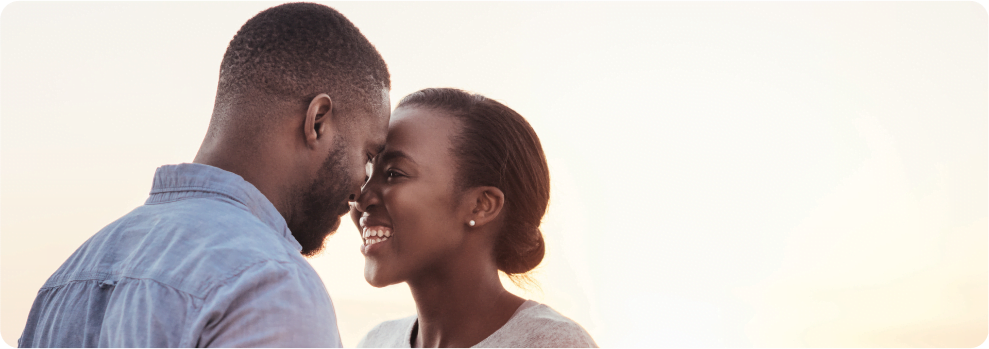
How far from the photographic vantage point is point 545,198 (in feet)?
8.02

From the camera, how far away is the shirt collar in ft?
4.35

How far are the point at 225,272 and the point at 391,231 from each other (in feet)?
3.40

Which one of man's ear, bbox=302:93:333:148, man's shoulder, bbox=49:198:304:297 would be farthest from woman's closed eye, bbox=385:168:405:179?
man's shoulder, bbox=49:198:304:297

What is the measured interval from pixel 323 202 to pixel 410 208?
1.89ft

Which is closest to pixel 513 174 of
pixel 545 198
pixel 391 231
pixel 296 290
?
pixel 545 198

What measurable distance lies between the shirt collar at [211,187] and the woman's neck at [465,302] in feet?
3.03

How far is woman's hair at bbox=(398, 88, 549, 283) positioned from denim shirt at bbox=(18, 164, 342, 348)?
1.00m

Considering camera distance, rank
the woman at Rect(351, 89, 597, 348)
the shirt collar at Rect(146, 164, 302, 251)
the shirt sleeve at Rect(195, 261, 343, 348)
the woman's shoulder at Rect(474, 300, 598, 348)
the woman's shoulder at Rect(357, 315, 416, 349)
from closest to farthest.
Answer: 1. the shirt sleeve at Rect(195, 261, 343, 348)
2. the shirt collar at Rect(146, 164, 302, 251)
3. the woman's shoulder at Rect(474, 300, 598, 348)
4. the woman at Rect(351, 89, 597, 348)
5. the woman's shoulder at Rect(357, 315, 416, 349)

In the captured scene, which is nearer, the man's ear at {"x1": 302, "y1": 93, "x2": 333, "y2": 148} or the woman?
the man's ear at {"x1": 302, "y1": 93, "x2": 333, "y2": 148}

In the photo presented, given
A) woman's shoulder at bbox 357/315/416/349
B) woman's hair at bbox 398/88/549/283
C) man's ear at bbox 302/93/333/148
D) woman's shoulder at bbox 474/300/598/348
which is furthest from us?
woman's shoulder at bbox 357/315/416/349

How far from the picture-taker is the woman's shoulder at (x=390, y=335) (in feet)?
8.20

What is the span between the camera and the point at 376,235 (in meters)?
2.18

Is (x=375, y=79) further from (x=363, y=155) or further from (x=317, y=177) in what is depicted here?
(x=317, y=177)

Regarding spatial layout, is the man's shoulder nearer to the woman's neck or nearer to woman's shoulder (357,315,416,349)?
the woman's neck
